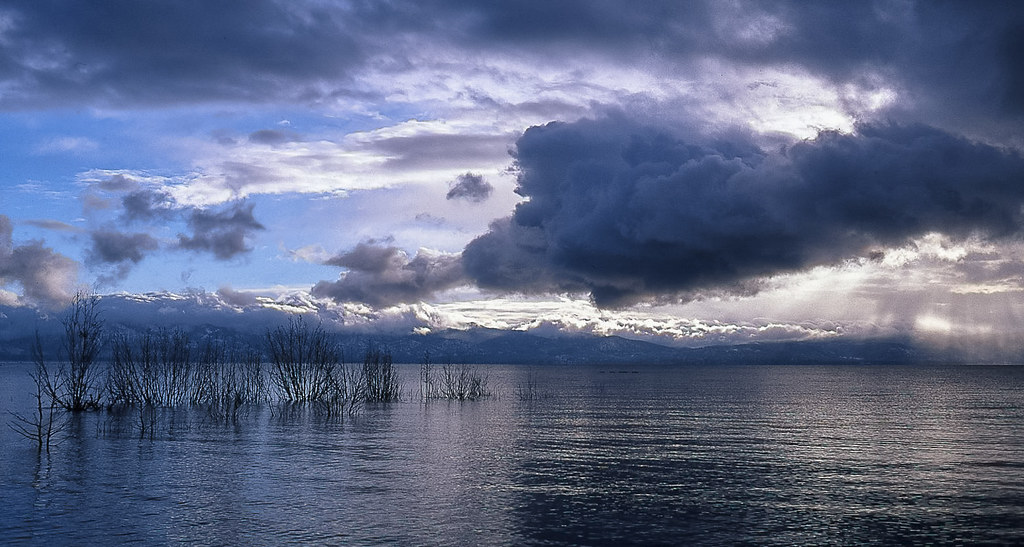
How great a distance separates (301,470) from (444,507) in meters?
10.9

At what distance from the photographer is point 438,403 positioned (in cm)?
8481

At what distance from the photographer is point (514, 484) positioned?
31.3 metres

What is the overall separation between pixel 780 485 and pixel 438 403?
57.5m

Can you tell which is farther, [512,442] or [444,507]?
[512,442]

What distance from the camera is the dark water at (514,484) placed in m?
23.3

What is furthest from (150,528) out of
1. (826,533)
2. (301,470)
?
(826,533)

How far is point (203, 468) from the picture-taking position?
115ft

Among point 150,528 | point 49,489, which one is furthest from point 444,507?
point 49,489

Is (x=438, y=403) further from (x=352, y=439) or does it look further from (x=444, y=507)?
(x=444, y=507)

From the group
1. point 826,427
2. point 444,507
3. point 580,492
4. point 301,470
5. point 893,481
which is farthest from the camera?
point 826,427

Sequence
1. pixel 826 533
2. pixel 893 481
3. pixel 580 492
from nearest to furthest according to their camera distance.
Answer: pixel 826 533, pixel 580 492, pixel 893 481

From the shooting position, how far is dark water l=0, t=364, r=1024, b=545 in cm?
2328

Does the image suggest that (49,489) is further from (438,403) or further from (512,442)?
(438,403)

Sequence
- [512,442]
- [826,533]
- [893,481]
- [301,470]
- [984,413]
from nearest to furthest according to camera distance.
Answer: [826,533], [893,481], [301,470], [512,442], [984,413]
